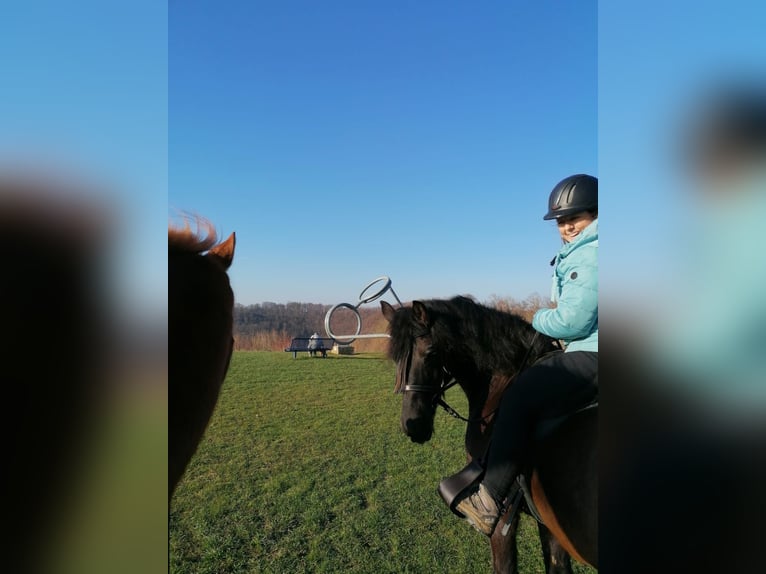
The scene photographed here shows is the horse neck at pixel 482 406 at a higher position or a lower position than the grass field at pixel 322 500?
higher

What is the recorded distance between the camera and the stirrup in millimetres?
2242

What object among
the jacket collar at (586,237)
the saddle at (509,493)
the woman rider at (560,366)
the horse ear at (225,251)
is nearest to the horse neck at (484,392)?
the saddle at (509,493)

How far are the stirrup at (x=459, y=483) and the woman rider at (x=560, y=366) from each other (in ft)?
0.10

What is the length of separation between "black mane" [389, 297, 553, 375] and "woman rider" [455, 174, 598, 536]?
0.60 metres

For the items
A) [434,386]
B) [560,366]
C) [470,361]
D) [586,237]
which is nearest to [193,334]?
[586,237]

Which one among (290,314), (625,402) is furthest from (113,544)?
(290,314)

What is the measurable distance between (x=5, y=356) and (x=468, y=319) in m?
2.43

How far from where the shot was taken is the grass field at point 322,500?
3389 millimetres

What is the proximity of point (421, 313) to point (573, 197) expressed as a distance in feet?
3.72

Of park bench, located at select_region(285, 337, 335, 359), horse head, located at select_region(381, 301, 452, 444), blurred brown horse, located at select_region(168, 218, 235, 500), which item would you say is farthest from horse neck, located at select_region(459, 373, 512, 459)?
park bench, located at select_region(285, 337, 335, 359)

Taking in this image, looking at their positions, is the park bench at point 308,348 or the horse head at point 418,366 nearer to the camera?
the horse head at point 418,366

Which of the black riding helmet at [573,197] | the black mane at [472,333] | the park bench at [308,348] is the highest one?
the black riding helmet at [573,197]

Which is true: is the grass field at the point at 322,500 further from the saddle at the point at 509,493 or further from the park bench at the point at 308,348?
the park bench at the point at 308,348

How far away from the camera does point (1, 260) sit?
560mm
